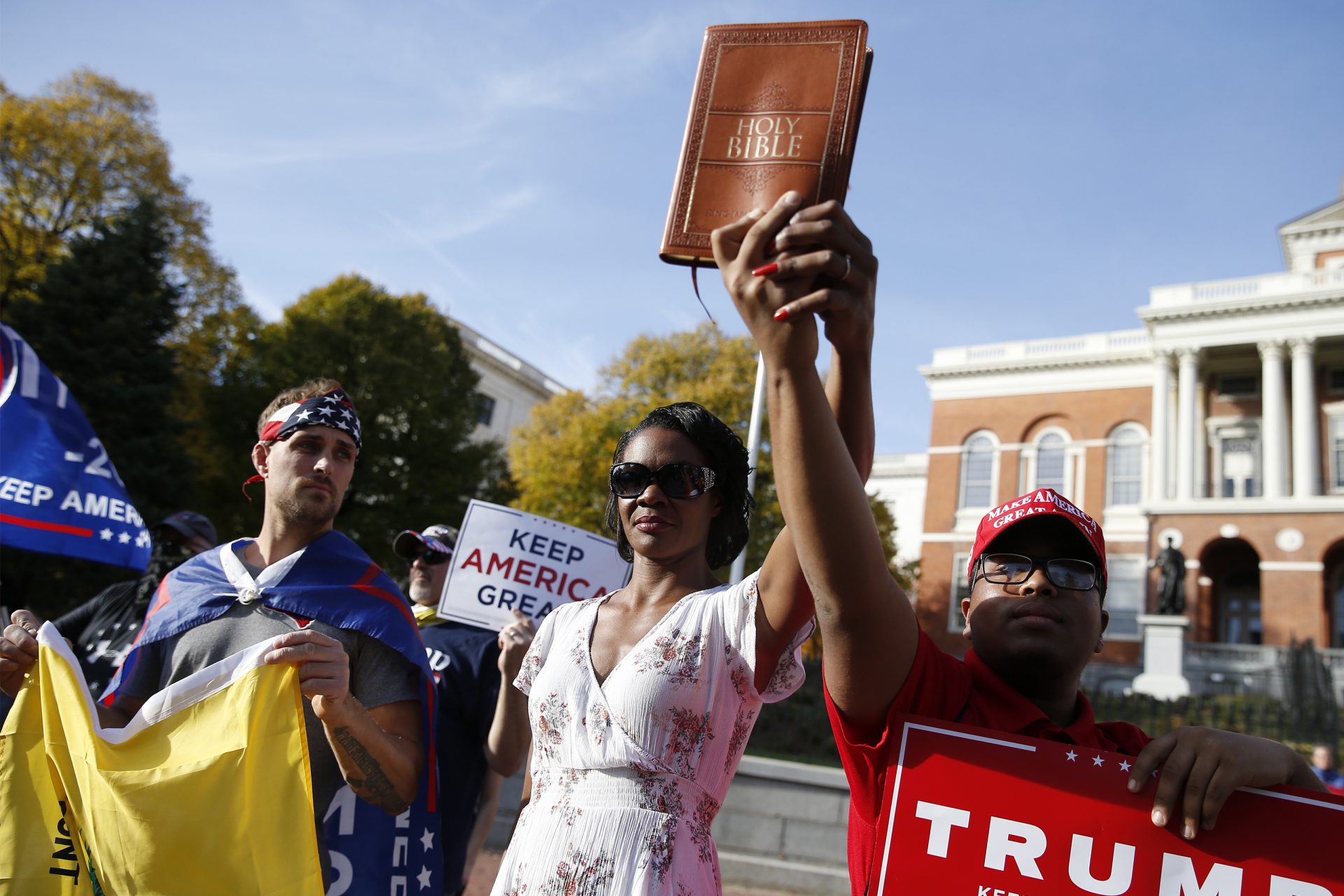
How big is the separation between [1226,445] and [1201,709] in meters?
27.2

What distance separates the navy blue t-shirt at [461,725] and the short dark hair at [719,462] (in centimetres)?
160

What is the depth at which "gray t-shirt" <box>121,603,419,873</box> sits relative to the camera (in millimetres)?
2691

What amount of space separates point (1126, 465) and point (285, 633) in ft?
127

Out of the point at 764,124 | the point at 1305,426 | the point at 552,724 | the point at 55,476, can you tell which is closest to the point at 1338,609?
the point at 1305,426

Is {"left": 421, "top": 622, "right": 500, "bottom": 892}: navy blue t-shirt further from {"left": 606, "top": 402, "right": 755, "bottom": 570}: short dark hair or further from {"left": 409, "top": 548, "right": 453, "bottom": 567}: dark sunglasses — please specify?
{"left": 606, "top": 402, "right": 755, "bottom": 570}: short dark hair

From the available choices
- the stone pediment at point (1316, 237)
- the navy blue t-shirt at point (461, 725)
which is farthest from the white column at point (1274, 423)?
the navy blue t-shirt at point (461, 725)

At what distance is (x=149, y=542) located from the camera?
210 inches

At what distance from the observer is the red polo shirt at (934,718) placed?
1.78 m

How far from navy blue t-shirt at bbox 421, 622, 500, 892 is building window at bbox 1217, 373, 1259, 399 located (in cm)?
3867

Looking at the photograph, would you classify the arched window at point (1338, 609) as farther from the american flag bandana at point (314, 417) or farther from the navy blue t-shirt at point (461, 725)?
the american flag bandana at point (314, 417)

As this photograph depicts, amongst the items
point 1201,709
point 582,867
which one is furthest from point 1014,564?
point 1201,709

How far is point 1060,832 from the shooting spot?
65.2 inches

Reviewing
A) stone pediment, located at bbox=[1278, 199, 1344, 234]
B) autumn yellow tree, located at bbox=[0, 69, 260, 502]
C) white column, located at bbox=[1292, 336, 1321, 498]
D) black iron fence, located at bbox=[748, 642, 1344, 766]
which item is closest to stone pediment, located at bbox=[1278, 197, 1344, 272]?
stone pediment, located at bbox=[1278, 199, 1344, 234]

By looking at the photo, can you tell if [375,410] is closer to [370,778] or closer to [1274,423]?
[370,778]
